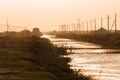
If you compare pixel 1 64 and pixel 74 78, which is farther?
pixel 1 64

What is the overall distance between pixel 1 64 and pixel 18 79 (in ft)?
15.8

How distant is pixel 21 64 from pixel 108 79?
3931 mm

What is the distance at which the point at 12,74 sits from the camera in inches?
535

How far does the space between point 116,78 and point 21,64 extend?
4.40 meters

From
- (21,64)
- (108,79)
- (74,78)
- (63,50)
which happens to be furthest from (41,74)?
(63,50)

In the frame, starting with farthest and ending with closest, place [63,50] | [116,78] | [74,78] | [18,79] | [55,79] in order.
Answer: [63,50]
[116,78]
[74,78]
[55,79]
[18,79]

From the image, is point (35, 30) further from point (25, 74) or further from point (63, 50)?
point (25, 74)

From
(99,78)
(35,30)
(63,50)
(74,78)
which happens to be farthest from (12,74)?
(35,30)

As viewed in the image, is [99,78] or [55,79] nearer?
[55,79]

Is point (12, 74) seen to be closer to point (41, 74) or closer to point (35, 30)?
point (41, 74)

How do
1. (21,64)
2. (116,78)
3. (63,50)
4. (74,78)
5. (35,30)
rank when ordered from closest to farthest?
1. (74,78)
2. (21,64)
3. (116,78)
4. (63,50)
5. (35,30)

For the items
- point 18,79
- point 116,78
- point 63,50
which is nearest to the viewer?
point 18,79

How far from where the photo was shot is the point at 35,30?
163125mm

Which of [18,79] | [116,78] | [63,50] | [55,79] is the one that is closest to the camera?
[18,79]
